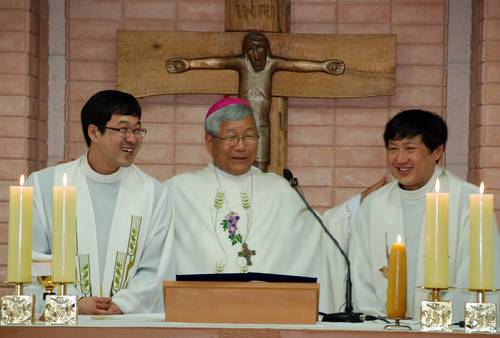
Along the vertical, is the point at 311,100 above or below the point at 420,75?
Answer: below

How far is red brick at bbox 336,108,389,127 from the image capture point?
705cm

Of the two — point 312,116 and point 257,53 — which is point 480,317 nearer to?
point 257,53

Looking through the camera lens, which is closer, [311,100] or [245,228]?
[245,228]

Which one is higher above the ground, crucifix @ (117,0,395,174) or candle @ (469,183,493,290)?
crucifix @ (117,0,395,174)

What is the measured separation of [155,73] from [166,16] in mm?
466

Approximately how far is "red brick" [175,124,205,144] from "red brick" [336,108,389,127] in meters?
0.92

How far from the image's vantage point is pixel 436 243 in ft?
11.2

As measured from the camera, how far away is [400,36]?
7.07 metres

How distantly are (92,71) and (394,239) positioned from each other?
2.57 meters

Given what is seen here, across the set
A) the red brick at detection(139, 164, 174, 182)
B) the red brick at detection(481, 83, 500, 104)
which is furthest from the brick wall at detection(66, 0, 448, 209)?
the red brick at detection(481, 83, 500, 104)

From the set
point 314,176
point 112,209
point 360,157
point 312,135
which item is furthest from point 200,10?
point 112,209

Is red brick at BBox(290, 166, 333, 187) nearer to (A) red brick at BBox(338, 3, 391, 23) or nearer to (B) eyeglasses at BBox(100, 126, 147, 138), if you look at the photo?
(A) red brick at BBox(338, 3, 391, 23)

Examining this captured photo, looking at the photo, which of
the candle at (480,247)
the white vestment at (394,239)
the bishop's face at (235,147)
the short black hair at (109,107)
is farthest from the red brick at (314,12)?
the candle at (480,247)

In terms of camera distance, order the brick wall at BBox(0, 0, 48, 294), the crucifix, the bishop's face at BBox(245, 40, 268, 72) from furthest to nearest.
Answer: the crucifix < the bishop's face at BBox(245, 40, 268, 72) < the brick wall at BBox(0, 0, 48, 294)
